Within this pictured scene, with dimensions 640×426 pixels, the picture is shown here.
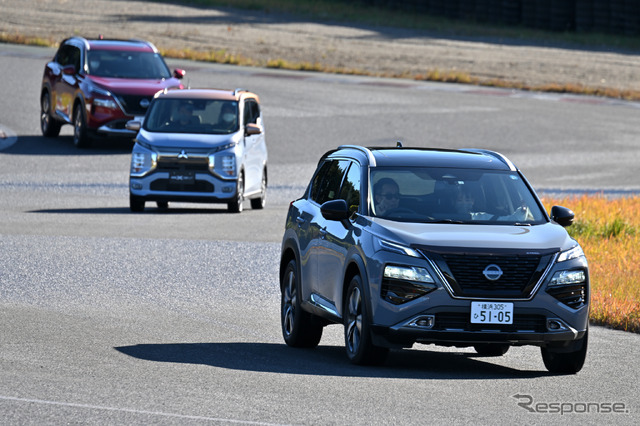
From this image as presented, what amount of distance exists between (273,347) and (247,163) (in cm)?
1170

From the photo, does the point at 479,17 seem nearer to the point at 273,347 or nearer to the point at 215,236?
the point at 215,236

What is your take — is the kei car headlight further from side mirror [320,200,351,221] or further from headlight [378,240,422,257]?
headlight [378,240,422,257]

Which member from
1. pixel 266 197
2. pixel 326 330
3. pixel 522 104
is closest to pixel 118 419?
pixel 326 330

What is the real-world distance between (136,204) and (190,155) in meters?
1.34

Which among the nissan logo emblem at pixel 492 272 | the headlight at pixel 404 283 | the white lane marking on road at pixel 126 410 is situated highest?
the nissan logo emblem at pixel 492 272

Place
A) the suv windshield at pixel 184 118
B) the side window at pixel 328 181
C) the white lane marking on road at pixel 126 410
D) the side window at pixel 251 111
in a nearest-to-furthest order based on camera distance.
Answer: the white lane marking on road at pixel 126 410
the side window at pixel 328 181
the suv windshield at pixel 184 118
the side window at pixel 251 111

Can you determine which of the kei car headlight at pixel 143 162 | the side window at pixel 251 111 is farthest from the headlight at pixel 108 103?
the kei car headlight at pixel 143 162

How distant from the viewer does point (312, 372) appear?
31.6 feet

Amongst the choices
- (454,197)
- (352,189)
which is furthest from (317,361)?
(454,197)

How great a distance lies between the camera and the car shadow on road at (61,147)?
1214 inches

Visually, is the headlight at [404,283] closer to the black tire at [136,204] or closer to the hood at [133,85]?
the black tire at [136,204]

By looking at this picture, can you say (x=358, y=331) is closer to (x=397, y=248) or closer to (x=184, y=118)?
(x=397, y=248)

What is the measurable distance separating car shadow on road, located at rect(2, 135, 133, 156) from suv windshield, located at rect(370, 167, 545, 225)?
21.0 meters

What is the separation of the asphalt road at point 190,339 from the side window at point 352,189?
1.21 metres
